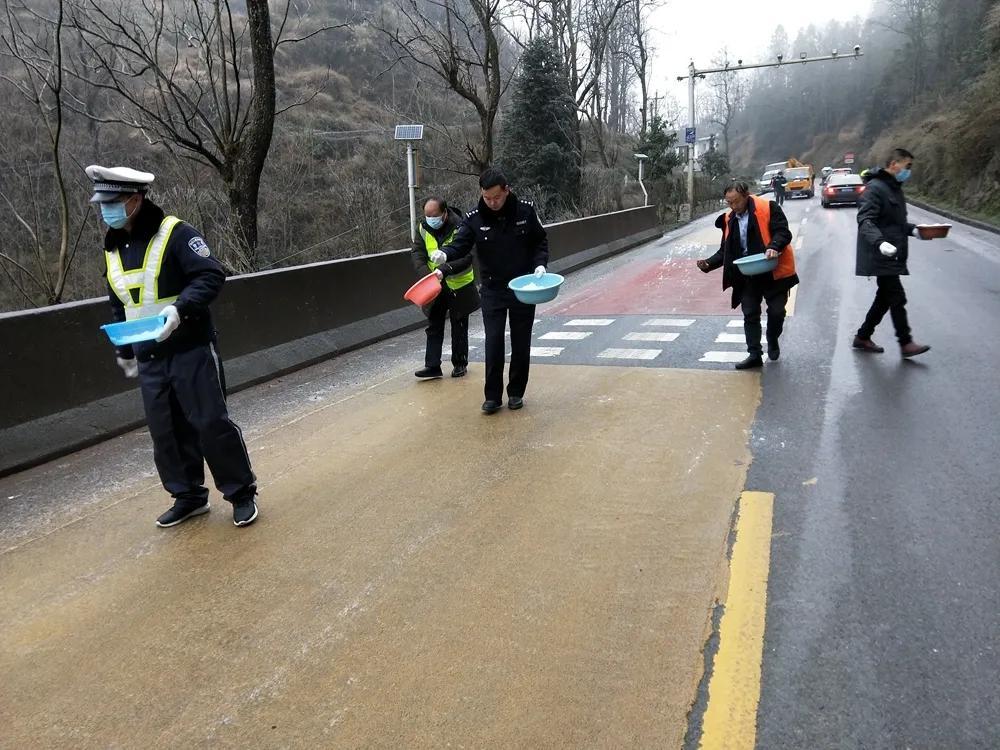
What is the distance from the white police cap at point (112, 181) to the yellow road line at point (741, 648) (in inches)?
145

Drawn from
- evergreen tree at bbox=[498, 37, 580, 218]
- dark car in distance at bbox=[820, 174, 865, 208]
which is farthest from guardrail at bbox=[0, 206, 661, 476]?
dark car in distance at bbox=[820, 174, 865, 208]

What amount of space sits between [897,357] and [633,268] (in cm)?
1027

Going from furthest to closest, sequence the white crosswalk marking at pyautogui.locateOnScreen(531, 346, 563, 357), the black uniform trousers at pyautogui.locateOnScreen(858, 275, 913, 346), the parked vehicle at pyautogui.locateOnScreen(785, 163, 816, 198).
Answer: the parked vehicle at pyautogui.locateOnScreen(785, 163, 816, 198)
the white crosswalk marking at pyautogui.locateOnScreen(531, 346, 563, 357)
the black uniform trousers at pyautogui.locateOnScreen(858, 275, 913, 346)

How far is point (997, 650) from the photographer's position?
2.91 metres

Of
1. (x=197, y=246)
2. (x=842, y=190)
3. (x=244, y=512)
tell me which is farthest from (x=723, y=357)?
(x=842, y=190)

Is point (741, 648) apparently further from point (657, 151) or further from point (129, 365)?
point (657, 151)

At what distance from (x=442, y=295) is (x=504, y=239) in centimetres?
172

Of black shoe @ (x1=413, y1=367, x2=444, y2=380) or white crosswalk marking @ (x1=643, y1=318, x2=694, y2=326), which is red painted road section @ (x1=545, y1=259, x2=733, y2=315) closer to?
white crosswalk marking @ (x1=643, y1=318, x2=694, y2=326)

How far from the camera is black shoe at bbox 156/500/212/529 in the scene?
462 centimetres

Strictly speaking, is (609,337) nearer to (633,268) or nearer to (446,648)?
(446,648)

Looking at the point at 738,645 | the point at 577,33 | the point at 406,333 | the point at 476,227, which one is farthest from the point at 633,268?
the point at 577,33

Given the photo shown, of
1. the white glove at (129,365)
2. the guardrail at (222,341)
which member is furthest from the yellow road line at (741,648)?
the guardrail at (222,341)

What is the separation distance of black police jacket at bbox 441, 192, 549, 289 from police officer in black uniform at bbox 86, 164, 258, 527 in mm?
2603

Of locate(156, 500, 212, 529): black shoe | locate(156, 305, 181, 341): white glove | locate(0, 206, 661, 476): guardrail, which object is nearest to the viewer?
locate(156, 305, 181, 341): white glove
